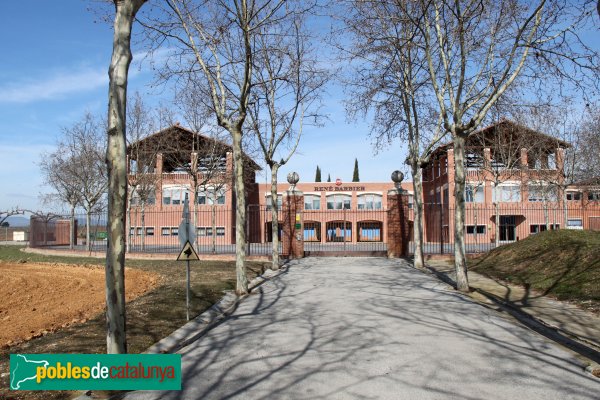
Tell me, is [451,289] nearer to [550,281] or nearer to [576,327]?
[550,281]

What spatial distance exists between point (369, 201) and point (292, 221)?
3081 centimetres

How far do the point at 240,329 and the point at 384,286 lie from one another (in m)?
6.06

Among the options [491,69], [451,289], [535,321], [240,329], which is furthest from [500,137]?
[240,329]

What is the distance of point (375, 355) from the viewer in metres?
6.60

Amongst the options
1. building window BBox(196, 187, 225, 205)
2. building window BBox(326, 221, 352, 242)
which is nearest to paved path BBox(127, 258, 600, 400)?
building window BBox(196, 187, 225, 205)

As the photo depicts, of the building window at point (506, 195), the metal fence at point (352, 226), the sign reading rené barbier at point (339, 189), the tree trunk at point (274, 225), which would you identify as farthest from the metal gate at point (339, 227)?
the tree trunk at point (274, 225)

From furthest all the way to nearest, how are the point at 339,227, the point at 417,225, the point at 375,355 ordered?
the point at 339,227 < the point at 417,225 < the point at 375,355

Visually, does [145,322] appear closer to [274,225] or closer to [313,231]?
[274,225]

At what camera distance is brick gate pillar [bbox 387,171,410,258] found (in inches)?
861

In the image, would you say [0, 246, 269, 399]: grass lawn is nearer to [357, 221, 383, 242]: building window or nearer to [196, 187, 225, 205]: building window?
[196, 187, 225, 205]: building window

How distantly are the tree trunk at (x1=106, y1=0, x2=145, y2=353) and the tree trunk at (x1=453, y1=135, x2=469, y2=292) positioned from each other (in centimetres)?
943

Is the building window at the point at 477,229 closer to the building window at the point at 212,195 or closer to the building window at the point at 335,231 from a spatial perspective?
the building window at the point at 335,231

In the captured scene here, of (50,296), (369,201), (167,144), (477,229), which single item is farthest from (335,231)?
(50,296)

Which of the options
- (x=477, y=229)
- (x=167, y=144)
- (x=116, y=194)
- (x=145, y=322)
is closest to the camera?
(x=116, y=194)
